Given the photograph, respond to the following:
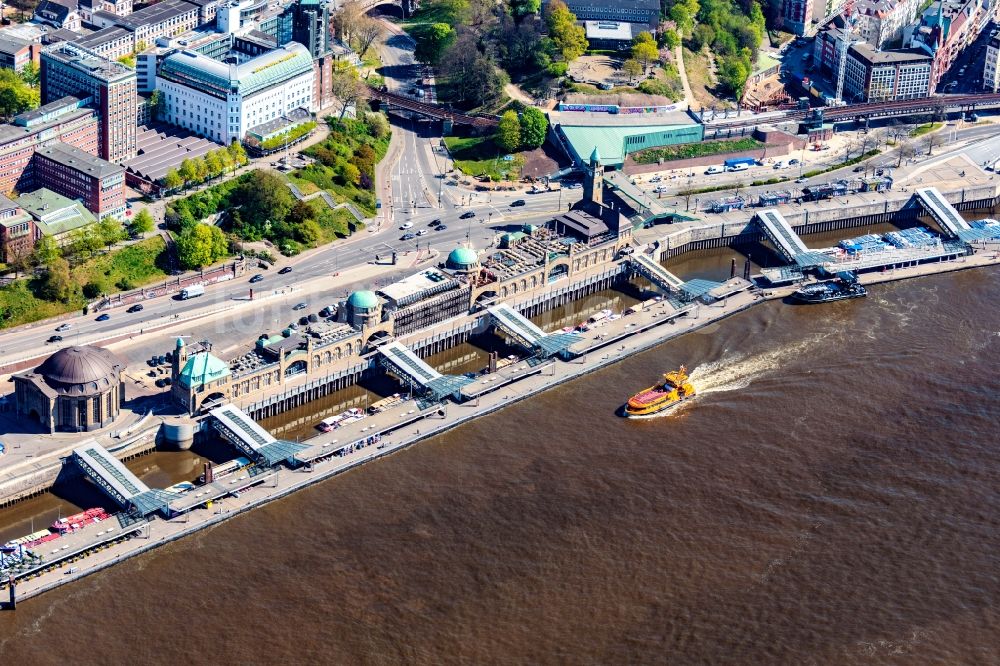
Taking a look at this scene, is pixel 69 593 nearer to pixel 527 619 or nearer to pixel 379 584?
pixel 379 584

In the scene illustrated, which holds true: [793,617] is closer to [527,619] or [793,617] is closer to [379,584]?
[527,619]

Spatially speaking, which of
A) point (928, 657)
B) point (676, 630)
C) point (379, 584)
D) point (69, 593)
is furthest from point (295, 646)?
point (928, 657)

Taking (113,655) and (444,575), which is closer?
(113,655)

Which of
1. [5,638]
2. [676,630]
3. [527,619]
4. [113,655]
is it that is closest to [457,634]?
[527,619]

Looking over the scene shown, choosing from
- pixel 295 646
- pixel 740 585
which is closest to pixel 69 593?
pixel 295 646

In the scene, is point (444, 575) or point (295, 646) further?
point (444, 575)

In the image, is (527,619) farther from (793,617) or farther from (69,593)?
(69,593)
